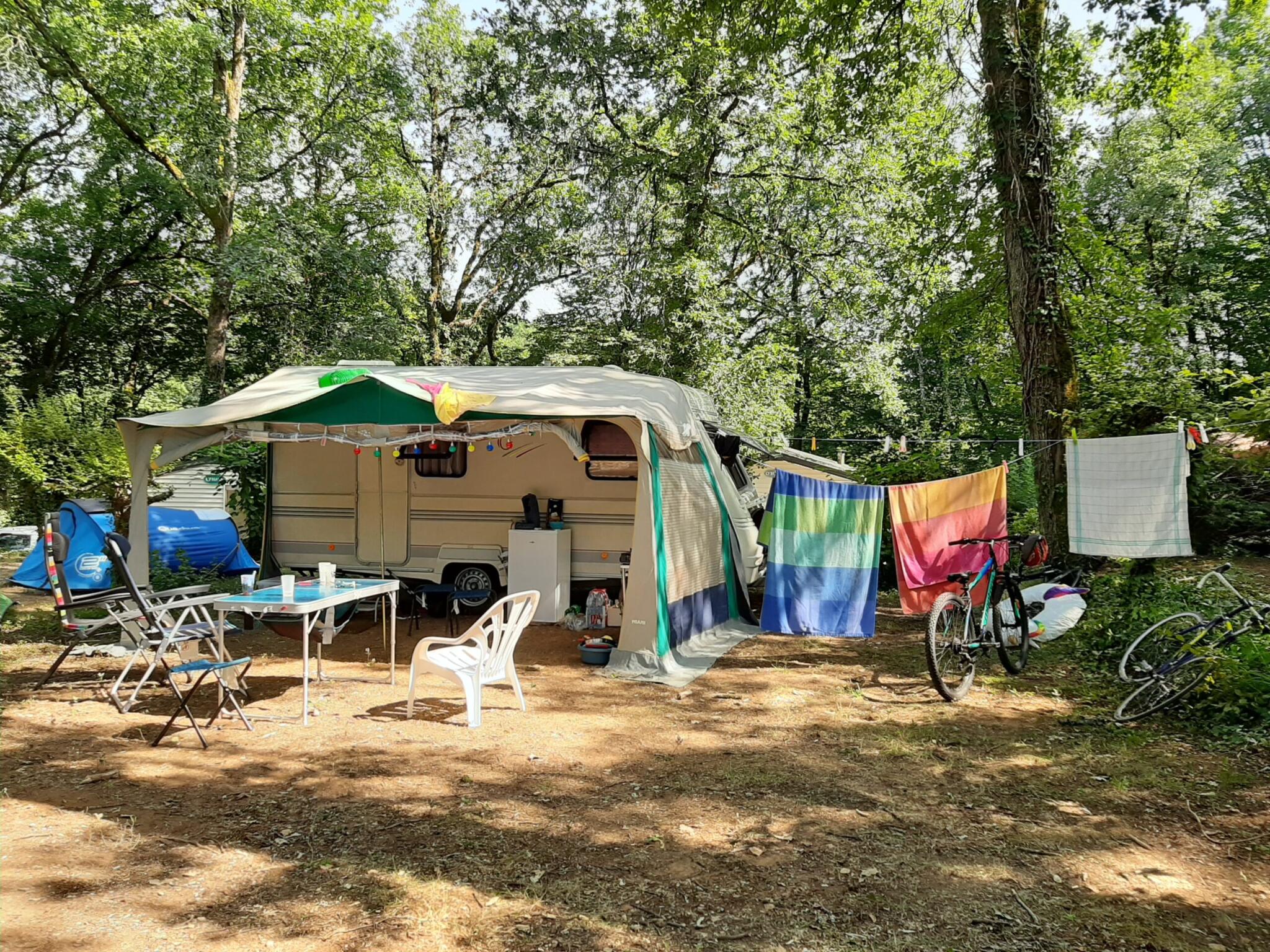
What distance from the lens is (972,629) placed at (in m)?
5.67

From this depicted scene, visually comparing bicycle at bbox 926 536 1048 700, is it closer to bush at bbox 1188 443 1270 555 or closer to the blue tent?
bush at bbox 1188 443 1270 555

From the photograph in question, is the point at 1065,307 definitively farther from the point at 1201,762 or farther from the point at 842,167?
the point at 842,167

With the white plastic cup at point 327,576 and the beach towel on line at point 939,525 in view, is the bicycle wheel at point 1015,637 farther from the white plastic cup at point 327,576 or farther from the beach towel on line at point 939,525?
the white plastic cup at point 327,576

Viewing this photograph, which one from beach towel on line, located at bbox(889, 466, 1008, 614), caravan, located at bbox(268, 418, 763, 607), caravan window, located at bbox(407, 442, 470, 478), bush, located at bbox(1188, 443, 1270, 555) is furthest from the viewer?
bush, located at bbox(1188, 443, 1270, 555)

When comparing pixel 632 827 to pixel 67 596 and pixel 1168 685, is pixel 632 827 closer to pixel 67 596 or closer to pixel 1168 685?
pixel 1168 685

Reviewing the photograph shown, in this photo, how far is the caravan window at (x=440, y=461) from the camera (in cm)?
859

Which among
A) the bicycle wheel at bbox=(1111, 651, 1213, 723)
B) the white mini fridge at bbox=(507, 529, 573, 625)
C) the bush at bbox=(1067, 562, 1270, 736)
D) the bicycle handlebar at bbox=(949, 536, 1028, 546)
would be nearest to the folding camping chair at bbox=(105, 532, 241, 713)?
the white mini fridge at bbox=(507, 529, 573, 625)

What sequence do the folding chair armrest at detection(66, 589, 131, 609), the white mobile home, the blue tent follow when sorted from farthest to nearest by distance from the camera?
the blue tent
the white mobile home
the folding chair armrest at detection(66, 589, 131, 609)

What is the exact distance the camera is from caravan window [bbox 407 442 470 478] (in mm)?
8586

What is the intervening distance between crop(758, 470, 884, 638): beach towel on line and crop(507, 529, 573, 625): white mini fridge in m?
2.01

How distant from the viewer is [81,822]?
3463mm

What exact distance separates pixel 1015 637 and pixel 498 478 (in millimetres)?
4961

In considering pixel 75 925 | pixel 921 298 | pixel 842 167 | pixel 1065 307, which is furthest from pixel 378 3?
pixel 75 925

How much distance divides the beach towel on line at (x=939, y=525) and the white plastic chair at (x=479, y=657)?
339cm
